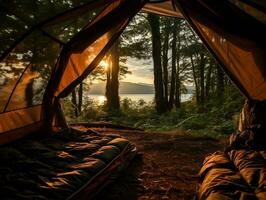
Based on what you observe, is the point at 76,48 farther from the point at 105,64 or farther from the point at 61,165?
the point at 105,64

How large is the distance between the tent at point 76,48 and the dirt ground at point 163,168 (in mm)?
1677

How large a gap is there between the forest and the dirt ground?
1.54 metres

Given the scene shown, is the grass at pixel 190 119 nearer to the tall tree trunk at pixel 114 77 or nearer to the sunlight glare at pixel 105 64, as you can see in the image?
the tall tree trunk at pixel 114 77

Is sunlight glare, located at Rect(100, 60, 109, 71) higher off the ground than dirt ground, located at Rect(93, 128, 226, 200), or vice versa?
sunlight glare, located at Rect(100, 60, 109, 71)

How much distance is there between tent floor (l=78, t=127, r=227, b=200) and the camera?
4.40 meters

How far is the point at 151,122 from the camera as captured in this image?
1218 centimetres

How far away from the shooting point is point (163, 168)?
219 inches

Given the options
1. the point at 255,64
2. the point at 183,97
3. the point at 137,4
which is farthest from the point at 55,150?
the point at 183,97

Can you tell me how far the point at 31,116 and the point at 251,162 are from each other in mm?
3892

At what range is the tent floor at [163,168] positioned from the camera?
4.40 meters

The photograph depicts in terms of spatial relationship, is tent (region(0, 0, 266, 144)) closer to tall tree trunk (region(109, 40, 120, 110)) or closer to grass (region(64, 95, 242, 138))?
grass (region(64, 95, 242, 138))

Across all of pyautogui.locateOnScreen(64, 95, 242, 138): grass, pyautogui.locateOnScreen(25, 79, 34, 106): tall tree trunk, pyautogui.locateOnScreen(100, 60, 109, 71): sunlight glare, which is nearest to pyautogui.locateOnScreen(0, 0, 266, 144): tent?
pyautogui.locateOnScreen(25, 79, 34, 106): tall tree trunk

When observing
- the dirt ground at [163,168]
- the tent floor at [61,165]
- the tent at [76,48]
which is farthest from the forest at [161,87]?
the tent floor at [61,165]

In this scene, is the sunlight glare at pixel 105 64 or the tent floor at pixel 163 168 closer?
the tent floor at pixel 163 168
